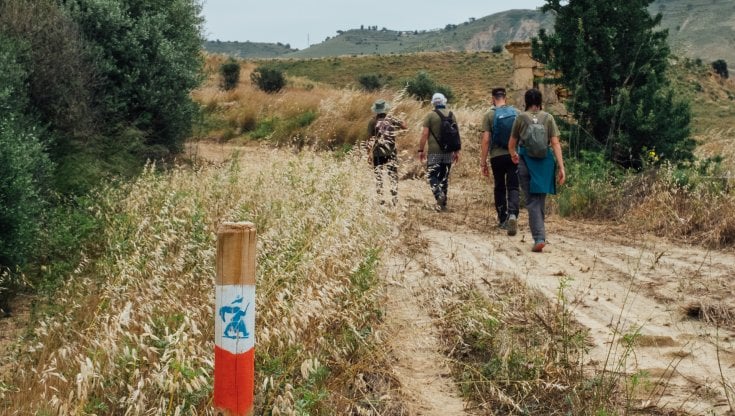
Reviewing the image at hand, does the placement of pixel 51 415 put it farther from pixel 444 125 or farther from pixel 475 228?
pixel 444 125

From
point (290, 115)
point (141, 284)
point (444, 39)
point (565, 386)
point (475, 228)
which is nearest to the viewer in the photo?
point (565, 386)

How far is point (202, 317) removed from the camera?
4.47 metres

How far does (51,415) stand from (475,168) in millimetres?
11168

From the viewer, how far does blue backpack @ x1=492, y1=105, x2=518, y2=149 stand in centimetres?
862

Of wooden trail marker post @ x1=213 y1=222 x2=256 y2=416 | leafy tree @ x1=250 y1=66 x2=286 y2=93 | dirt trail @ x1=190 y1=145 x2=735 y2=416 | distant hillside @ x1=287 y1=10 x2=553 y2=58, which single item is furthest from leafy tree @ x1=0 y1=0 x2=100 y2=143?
distant hillside @ x1=287 y1=10 x2=553 y2=58

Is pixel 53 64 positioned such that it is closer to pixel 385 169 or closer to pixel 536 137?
pixel 385 169

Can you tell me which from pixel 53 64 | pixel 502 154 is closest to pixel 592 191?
pixel 502 154

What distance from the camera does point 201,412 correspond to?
3426 millimetres

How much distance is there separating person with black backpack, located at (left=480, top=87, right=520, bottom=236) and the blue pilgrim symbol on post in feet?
19.8

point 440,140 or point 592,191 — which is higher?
point 440,140

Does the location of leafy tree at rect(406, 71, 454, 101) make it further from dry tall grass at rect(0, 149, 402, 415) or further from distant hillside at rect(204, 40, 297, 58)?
distant hillside at rect(204, 40, 297, 58)

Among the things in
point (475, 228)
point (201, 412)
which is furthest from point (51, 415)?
point (475, 228)

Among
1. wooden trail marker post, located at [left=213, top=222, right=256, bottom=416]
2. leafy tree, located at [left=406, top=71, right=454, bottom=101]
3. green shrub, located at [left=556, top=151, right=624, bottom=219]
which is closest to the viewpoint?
wooden trail marker post, located at [left=213, top=222, right=256, bottom=416]

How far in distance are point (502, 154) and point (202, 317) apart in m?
5.34
